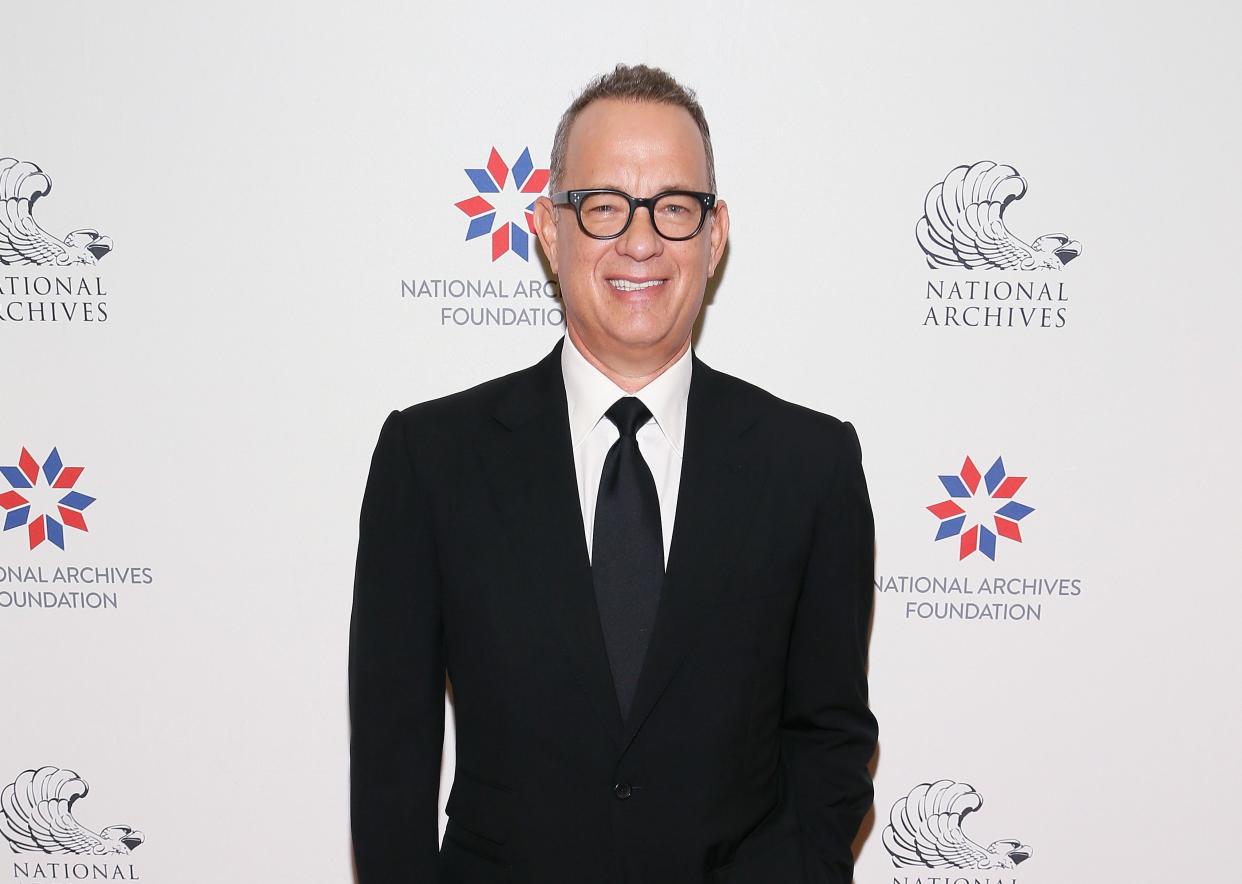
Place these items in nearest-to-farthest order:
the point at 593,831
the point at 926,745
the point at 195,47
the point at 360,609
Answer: the point at 593,831 → the point at 360,609 → the point at 195,47 → the point at 926,745

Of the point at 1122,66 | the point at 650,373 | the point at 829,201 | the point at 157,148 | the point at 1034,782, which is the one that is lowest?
the point at 1034,782

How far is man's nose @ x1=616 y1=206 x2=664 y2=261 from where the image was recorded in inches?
56.4

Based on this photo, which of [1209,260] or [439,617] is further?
[1209,260]

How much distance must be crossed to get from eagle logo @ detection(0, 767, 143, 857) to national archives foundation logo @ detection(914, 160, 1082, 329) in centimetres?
232

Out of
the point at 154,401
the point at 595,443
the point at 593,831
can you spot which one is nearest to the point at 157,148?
the point at 154,401

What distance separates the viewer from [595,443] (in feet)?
5.00

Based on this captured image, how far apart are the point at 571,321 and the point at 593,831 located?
82 cm

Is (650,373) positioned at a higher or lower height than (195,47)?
lower

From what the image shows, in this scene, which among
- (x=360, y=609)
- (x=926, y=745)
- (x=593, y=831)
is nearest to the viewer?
(x=593, y=831)

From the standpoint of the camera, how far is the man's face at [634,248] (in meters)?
1.45

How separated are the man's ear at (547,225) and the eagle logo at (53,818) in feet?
5.88

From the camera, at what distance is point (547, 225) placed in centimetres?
159

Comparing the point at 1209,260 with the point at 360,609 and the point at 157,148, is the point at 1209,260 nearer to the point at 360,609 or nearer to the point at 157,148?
the point at 360,609

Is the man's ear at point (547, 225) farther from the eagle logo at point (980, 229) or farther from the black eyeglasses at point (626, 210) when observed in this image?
the eagle logo at point (980, 229)
